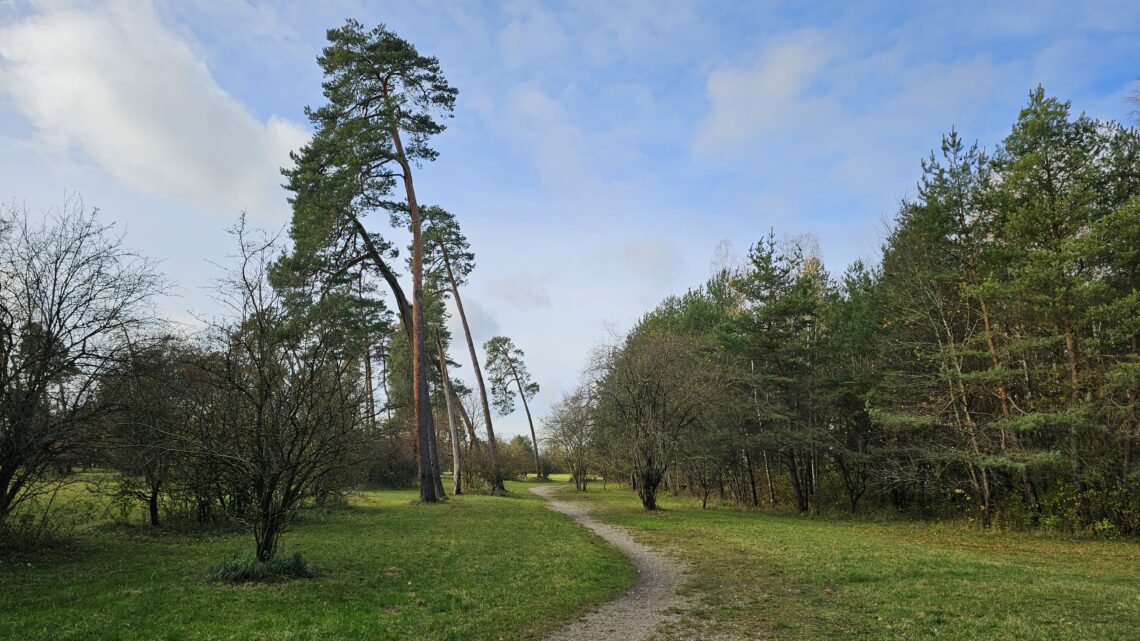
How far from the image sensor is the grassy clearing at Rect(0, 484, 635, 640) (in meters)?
6.54

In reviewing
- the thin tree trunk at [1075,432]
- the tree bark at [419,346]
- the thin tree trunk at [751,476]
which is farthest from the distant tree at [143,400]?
the thin tree trunk at [751,476]

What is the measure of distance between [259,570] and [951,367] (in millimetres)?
21133

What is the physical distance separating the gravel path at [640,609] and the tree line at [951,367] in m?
10.8

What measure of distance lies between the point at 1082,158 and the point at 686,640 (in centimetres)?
1808

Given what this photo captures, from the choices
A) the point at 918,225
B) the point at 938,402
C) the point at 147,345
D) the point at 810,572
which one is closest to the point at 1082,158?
the point at 918,225

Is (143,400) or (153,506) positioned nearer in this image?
(143,400)

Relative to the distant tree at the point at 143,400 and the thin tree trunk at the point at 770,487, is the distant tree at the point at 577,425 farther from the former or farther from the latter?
the distant tree at the point at 143,400

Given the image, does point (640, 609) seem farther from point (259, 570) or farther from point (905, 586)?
point (259, 570)

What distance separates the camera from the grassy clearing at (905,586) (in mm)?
6805

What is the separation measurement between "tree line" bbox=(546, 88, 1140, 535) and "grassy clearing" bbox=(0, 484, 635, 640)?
1147cm

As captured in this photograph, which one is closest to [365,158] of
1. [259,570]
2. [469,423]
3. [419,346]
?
[419,346]

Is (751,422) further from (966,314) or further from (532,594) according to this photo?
(532,594)

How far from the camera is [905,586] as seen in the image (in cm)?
905

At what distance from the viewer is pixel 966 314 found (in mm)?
20328
